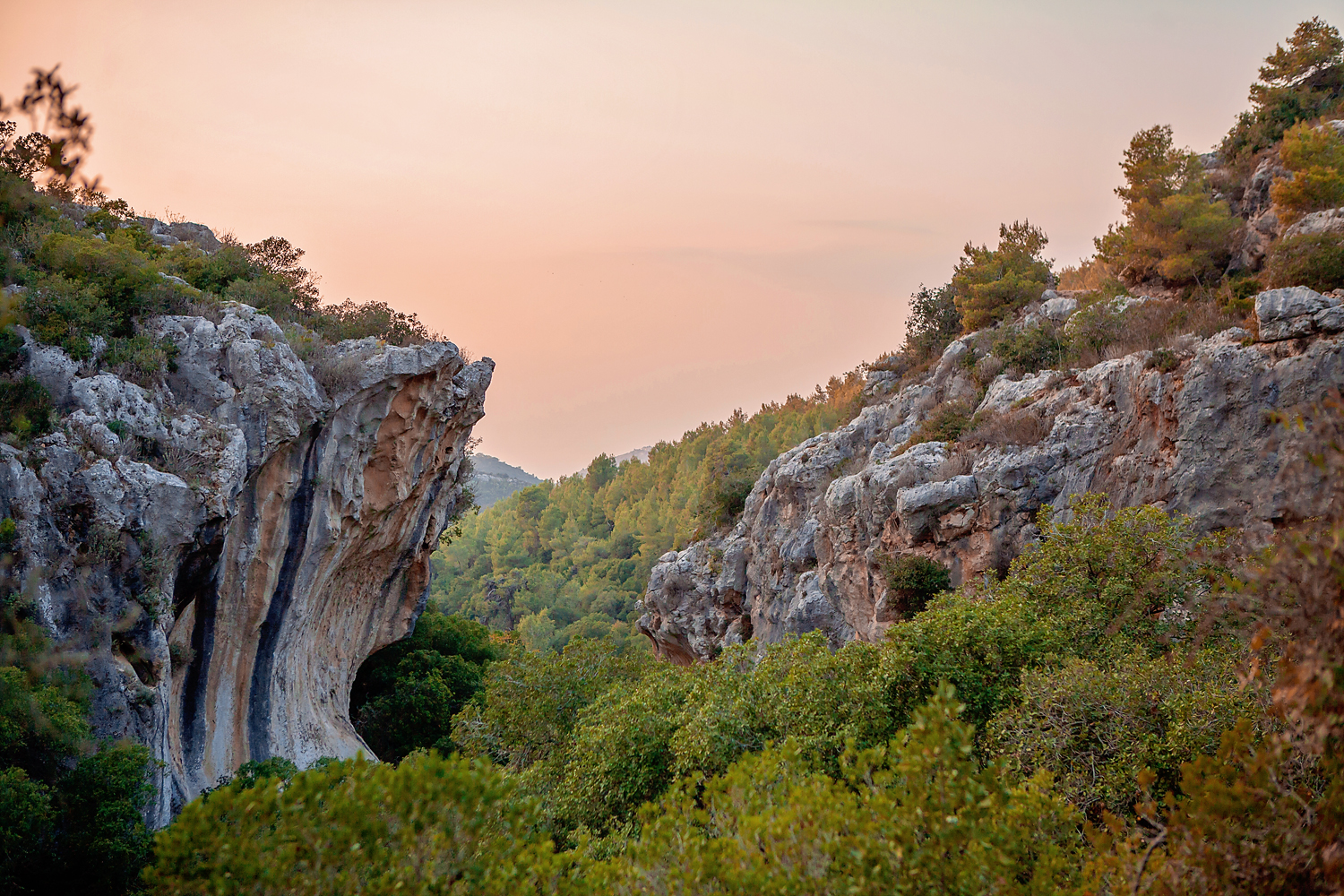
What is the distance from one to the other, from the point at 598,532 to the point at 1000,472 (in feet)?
216

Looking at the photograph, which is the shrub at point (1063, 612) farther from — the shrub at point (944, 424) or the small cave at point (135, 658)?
the small cave at point (135, 658)

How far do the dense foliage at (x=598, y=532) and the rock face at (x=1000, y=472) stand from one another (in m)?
19.4

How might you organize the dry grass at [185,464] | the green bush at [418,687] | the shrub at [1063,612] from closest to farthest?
the shrub at [1063,612], the dry grass at [185,464], the green bush at [418,687]

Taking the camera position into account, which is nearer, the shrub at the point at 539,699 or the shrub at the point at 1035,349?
the shrub at the point at 539,699

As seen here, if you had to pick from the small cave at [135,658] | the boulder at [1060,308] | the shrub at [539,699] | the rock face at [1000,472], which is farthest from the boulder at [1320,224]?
the small cave at [135,658]

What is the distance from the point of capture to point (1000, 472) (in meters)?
20.5

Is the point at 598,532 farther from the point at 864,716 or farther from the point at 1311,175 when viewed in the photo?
the point at 864,716

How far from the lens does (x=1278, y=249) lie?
20.5 meters

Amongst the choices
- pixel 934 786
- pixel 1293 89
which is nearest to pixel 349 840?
pixel 934 786

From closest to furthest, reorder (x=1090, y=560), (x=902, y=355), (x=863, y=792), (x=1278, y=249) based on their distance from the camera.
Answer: (x=863, y=792) < (x=1090, y=560) < (x=1278, y=249) < (x=902, y=355)

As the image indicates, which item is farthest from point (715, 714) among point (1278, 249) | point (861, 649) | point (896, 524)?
point (1278, 249)

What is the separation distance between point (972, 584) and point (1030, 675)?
7272 millimetres

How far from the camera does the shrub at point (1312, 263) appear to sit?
1845 centimetres

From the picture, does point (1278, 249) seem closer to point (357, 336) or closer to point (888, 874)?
point (888, 874)
